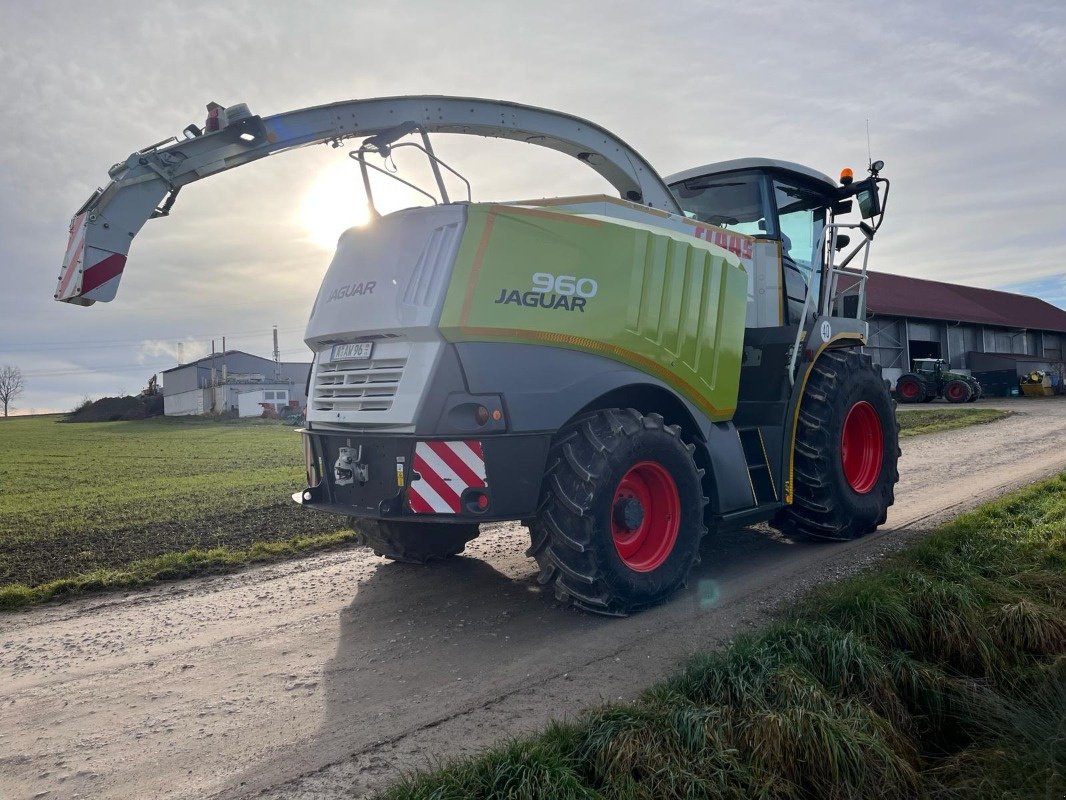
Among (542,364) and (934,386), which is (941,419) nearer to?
(934,386)

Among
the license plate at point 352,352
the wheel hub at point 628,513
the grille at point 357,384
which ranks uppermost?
the license plate at point 352,352

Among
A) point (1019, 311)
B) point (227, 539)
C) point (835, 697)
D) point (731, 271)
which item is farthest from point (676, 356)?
point (1019, 311)

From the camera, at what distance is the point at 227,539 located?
27.4 ft

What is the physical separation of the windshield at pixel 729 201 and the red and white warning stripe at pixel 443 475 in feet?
12.0

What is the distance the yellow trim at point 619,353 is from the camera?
4836 mm

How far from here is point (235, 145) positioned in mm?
5441

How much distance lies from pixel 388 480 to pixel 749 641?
233 centimetres

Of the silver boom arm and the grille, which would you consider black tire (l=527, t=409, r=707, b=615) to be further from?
the silver boom arm

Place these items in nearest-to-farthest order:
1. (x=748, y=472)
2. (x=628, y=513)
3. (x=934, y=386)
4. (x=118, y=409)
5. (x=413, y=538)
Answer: (x=628, y=513) < (x=748, y=472) < (x=413, y=538) < (x=934, y=386) < (x=118, y=409)

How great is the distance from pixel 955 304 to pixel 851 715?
41446 millimetres

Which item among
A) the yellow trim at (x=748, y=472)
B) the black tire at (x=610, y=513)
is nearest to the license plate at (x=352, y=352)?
the black tire at (x=610, y=513)

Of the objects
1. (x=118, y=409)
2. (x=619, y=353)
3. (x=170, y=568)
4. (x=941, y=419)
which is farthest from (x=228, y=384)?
(x=619, y=353)

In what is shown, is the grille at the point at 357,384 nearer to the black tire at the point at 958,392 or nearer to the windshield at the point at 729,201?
the windshield at the point at 729,201

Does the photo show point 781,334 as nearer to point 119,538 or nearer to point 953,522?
point 953,522
